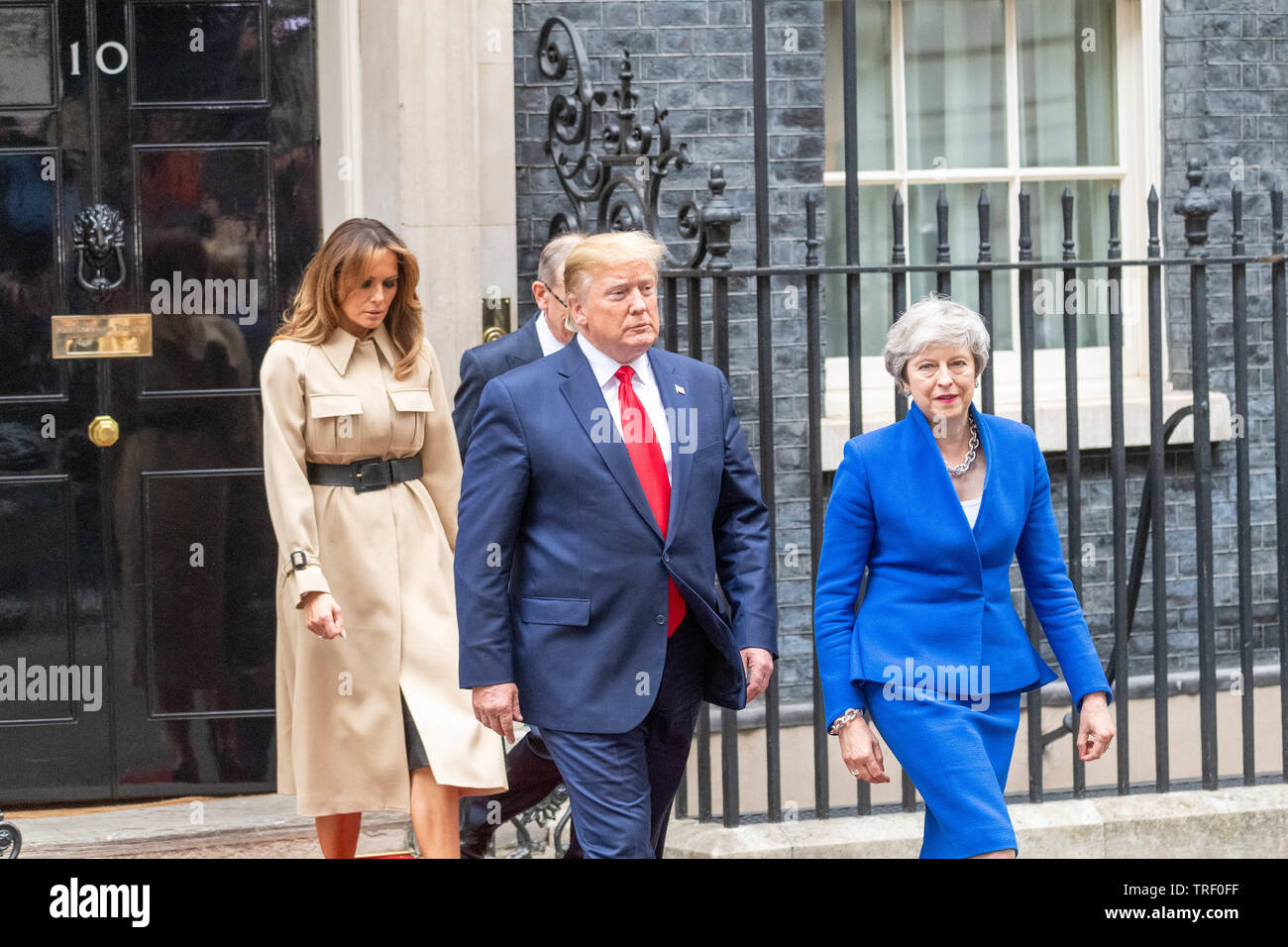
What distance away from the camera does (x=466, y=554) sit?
4.05 m

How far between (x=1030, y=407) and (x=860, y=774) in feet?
6.78

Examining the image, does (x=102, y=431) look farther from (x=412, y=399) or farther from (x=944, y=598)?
(x=944, y=598)

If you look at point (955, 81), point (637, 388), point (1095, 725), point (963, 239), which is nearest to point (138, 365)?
point (637, 388)

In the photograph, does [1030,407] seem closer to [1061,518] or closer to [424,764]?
[1061,518]

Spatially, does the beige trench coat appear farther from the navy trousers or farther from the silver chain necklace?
the silver chain necklace

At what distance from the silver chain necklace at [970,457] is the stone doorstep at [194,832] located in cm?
292

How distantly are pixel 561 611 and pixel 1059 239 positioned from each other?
4.52m

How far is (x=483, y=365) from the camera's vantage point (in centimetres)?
532

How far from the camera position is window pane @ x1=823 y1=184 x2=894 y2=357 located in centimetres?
749

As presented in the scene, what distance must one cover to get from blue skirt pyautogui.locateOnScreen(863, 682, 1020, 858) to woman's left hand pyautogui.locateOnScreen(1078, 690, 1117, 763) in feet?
0.57

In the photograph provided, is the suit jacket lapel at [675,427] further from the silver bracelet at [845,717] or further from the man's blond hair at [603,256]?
the silver bracelet at [845,717]

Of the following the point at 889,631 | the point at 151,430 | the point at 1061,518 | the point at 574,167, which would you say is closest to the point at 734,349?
the point at 574,167

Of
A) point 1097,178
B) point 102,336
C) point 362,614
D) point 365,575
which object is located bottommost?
point 362,614

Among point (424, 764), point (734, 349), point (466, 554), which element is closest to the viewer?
point (466, 554)
